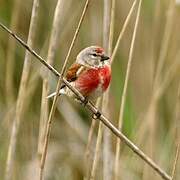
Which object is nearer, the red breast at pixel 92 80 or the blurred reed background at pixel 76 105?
the red breast at pixel 92 80

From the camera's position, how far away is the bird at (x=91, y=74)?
2.25 meters

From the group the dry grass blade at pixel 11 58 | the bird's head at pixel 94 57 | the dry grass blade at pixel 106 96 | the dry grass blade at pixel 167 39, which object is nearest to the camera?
the dry grass blade at pixel 106 96

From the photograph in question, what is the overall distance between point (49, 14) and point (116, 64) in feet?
1.48

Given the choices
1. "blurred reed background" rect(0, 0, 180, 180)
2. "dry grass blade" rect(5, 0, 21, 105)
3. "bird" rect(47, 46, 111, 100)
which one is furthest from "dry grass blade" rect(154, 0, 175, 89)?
"dry grass blade" rect(5, 0, 21, 105)

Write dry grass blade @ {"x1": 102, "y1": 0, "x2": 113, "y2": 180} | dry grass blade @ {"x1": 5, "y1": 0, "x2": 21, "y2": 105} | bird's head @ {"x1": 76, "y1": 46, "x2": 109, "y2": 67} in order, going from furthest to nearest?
dry grass blade @ {"x1": 5, "y1": 0, "x2": 21, "y2": 105} < bird's head @ {"x1": 76, "y1": 46, "x2": 109, "y2": 67} < dry grass blade @ {"x1": 102, "y1": 0, "x2": 113, "y2": 180}

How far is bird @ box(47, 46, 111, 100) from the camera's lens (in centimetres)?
225

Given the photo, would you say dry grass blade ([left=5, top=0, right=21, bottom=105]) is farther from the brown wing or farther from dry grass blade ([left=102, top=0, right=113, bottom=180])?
dry grass blade ([left=102, top=0, right=113, bottom=180])

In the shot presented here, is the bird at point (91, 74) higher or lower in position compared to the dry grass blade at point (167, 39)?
lower

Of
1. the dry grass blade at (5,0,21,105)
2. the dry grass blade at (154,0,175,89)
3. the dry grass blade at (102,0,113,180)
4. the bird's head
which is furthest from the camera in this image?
the dry grass blade at (5,0,21,105)

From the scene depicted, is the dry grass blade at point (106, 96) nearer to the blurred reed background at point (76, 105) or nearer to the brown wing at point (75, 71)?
the brown wing at point (75, 71)

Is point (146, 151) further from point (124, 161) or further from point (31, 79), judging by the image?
point (31, 79)

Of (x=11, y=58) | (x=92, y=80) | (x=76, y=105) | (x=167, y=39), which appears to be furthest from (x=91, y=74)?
(x=76, y=105)

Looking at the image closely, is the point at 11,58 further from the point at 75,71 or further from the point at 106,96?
the point at 106,96

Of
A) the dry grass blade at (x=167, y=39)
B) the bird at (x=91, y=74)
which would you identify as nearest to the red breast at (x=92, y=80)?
the bird at (x=91, y=74)
